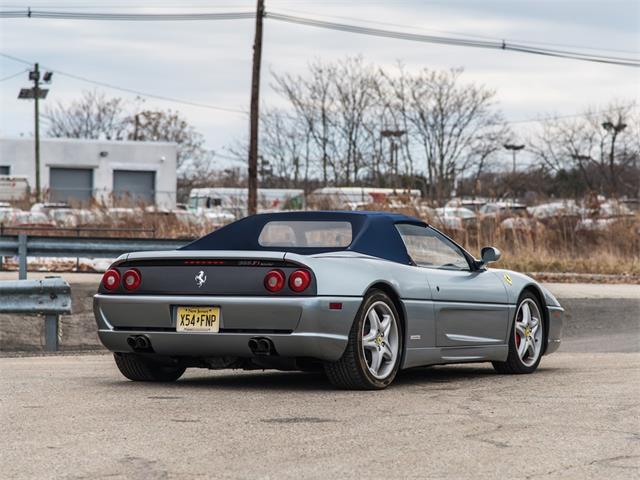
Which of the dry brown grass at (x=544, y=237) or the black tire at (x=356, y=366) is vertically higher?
the dry brown grass at (x=544, y=237)

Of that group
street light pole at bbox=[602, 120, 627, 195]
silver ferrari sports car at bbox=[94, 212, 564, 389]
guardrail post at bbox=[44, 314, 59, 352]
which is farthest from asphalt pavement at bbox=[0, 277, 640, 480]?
street light pole at bbox=[602, 120, 627, 195]

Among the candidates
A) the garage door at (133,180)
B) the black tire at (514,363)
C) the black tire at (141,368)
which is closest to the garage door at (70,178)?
the garage door at (133,180)

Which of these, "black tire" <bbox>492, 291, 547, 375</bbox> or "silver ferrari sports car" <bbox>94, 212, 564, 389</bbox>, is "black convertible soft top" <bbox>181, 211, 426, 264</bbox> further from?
"black tire" <bbox>492, 291, 547, 375</bbox>

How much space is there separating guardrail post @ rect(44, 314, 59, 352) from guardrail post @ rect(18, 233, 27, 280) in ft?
10.8

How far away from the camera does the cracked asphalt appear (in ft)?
18.2

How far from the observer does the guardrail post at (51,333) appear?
41.3ft

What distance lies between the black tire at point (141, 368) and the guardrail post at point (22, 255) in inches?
280

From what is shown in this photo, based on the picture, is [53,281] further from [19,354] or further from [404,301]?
[404,301]

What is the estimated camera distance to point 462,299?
941 cm

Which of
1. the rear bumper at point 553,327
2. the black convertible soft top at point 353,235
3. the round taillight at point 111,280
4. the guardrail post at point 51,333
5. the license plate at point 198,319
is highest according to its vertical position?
the black convertible soft top at point 353,235

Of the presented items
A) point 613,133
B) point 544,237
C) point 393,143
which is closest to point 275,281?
point 544,237

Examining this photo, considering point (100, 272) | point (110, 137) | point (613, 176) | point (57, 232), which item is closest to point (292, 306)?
point (100, 272)

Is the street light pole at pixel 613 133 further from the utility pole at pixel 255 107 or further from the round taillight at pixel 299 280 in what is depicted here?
the round taillight at pixel 299 280

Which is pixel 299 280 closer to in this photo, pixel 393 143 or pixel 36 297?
pixel 36 297
